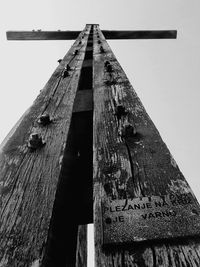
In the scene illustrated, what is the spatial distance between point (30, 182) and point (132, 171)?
0.45 m

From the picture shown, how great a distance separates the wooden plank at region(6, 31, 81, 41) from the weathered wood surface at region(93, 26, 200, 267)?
4912 millimetres

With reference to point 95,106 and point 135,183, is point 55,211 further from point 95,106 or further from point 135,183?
point 95,106

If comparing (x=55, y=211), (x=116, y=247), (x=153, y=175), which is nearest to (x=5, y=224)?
(x=55, y=211)

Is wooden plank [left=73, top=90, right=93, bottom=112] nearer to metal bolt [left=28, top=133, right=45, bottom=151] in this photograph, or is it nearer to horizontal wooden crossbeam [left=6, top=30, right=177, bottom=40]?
metal bolt [left=28, top=133, right=45, bottom=151]

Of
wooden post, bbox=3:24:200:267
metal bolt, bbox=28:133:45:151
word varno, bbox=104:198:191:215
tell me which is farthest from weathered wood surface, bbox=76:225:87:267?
word varno, bbox=104:198:191:215

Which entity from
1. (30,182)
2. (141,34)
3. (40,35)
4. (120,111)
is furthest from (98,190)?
(141,34)

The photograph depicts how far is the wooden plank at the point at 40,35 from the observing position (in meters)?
6.41

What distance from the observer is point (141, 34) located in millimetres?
6836

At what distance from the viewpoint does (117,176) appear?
1220mm

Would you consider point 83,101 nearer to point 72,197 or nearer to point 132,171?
point 72,197

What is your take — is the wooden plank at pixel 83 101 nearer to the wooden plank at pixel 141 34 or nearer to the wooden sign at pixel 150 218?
the wooden sign at pixel 150 218

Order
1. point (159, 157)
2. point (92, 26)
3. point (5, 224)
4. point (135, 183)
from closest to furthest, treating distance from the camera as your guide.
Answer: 1. point (5, 224)
2. point (135, 183)
3. point (159, 157)
4. point (92, 26)

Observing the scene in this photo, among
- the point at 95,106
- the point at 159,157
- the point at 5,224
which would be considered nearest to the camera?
the point at 5,224

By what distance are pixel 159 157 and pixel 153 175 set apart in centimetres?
14
